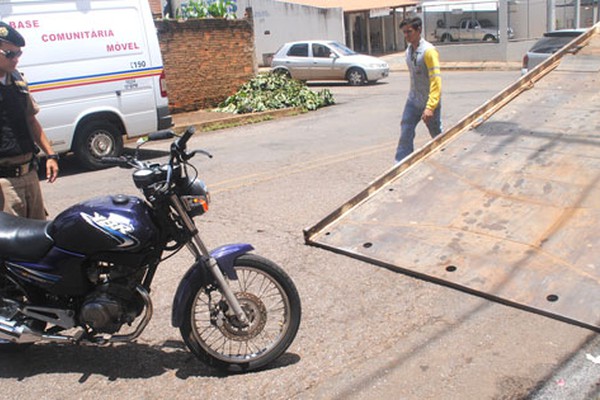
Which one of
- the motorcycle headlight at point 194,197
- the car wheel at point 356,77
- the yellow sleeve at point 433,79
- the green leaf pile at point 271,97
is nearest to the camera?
the motorcycle headlight at point 194,197

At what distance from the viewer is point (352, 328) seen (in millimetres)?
4312

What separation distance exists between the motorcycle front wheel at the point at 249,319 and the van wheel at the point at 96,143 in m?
6.90

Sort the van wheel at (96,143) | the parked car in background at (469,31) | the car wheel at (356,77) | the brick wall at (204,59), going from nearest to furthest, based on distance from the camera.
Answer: the van wheel at (96,143) → the brick wall at (204,59) → the car wheel at (356,77) → the parked car in background at (469,31)

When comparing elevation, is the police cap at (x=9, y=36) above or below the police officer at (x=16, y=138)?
above

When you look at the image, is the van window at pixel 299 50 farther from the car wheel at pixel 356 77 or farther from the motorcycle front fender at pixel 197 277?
the motorcycle front fender at pixel 197 277

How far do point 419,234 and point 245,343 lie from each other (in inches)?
84.9

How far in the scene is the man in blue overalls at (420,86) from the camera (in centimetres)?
692

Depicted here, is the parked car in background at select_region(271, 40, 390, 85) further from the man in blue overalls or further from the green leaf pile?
the man in blue overalls

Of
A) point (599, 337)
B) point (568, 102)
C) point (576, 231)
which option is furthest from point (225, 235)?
point (568, 102)

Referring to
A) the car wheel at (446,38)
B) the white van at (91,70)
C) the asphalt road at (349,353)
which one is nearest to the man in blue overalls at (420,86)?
the asphalt road at (349,353)

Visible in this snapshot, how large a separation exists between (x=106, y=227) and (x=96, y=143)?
7282 mm

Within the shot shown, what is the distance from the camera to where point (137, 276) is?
3791 millimetres

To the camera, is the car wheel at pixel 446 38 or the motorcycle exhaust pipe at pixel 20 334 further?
the car wheel at pixel 446 38

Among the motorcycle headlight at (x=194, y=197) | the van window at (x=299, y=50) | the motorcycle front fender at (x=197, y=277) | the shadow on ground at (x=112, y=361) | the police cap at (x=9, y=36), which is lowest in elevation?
the shadow on ground at (x=112, y=361)
